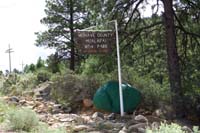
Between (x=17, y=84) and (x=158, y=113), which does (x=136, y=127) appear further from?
(x=17, y=84)


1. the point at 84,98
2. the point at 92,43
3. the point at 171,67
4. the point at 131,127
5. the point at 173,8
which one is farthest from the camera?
the point at 84,98

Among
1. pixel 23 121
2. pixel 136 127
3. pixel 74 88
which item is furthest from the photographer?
pixel 74 88

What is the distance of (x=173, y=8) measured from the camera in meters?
14.7

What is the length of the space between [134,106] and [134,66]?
1.87 metres

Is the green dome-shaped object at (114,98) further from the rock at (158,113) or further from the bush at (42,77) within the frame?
the bush at (42,77)

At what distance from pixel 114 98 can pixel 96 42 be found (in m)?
2.02

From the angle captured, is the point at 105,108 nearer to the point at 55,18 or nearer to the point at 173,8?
the point at 173,8

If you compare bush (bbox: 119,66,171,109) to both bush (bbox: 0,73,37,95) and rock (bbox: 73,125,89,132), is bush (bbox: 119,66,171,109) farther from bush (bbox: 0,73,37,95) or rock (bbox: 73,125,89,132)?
bush (bbox: 0,73,37,95)

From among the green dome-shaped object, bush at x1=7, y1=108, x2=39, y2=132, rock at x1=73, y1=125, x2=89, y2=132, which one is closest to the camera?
bush at x1=7, y1=108, x2=39, y2=132

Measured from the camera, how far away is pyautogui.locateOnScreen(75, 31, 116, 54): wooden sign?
12.5 m

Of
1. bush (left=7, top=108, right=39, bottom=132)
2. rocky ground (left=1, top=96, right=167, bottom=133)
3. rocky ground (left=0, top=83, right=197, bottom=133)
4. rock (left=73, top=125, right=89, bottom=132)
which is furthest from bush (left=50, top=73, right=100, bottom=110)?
bush (left=7, top=108, right=39, bottom=132)

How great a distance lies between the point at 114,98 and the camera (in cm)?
1377

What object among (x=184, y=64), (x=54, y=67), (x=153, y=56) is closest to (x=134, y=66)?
(x=153, y=56)

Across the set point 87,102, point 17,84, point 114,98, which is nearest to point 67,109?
point 87,102
